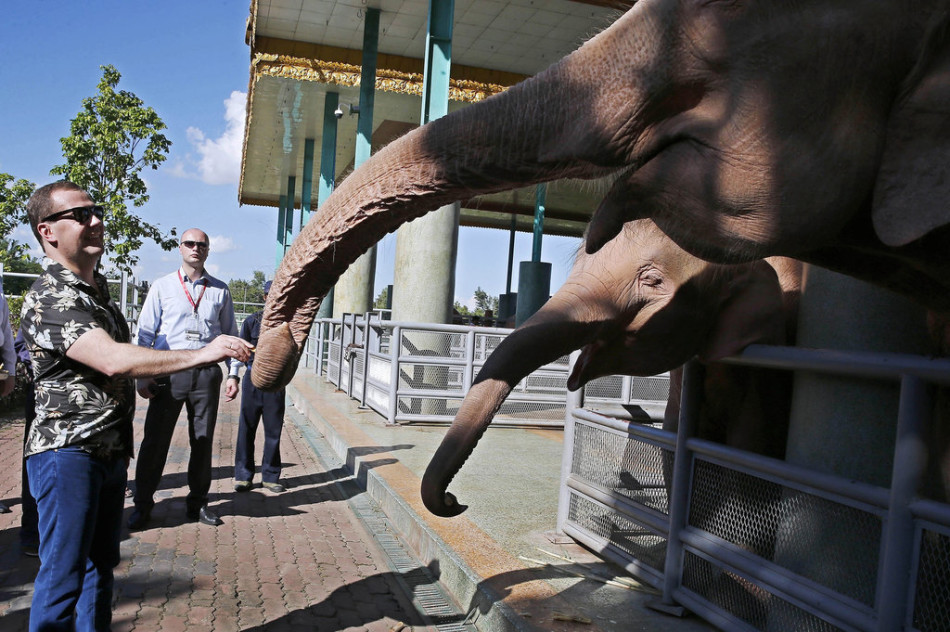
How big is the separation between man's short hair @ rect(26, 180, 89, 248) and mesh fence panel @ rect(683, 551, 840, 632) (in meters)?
3.03

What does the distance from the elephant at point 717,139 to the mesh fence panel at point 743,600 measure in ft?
4.72

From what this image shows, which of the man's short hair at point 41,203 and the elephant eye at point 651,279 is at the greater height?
the man's short hair at point 41,203

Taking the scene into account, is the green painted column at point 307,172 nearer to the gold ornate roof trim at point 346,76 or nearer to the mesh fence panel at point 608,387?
the gold ornate roof trim at point 346,76

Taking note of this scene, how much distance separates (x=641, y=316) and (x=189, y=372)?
3.62 m

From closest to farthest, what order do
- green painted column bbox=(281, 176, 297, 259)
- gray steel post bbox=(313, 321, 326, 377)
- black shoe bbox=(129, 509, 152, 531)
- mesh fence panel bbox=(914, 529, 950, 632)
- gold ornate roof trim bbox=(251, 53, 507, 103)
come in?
mesh fence panel bbox=(914, 529, 950, 632), black shoe bbox=(129, 509, 152, 531), gold ornate roof trim bbox=(251, 53, 507, 103), gray steel post bbox=(313, 321, 326, 377), green painted column bbox=(281, 176, 297, 259)

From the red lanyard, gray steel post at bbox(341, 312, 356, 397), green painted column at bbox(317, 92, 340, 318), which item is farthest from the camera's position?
green painted column at bbox(317, 92, 340, 318)

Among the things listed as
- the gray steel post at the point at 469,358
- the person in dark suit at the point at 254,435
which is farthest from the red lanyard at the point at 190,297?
the gray steel post at the point at 469,358

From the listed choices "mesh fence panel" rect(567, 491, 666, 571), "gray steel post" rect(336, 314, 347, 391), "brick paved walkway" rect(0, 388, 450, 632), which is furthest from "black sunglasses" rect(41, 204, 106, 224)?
"gray steel post" rect(336, 314, 347, 391)

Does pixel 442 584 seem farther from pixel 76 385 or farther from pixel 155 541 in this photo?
pixel 76 385

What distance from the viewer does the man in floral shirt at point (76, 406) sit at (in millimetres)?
2904

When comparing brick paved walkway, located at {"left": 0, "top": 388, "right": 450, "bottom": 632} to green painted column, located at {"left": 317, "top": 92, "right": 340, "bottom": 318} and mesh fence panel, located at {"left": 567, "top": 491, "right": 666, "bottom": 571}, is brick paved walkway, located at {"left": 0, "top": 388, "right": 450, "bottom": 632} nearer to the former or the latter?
mesh fence panel, located at {"left": 567, "top": 491, "right": 666, "bottom": 571}

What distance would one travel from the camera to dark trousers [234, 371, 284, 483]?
700cm

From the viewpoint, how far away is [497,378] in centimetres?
330

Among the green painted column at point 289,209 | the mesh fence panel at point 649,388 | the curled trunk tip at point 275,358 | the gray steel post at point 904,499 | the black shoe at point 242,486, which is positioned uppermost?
the green painted column at point 289,209
